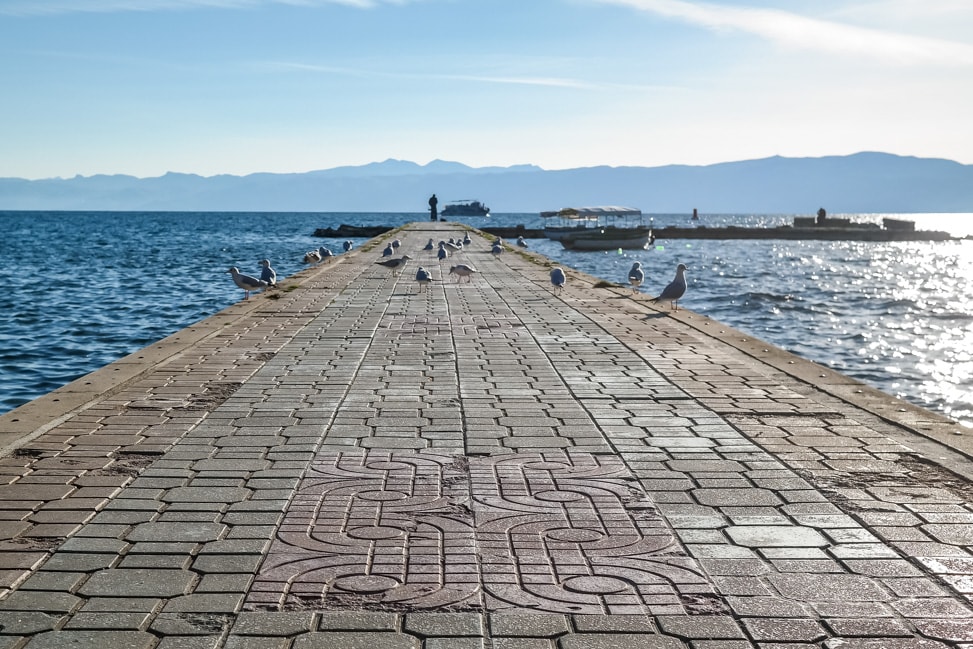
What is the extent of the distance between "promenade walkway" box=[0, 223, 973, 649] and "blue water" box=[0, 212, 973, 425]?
21.6 feet

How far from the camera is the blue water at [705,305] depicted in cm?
1628

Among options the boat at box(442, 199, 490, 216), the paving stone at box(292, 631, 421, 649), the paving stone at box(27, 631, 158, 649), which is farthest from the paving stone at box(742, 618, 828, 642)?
the boat at box(442, 199, 490, 216)

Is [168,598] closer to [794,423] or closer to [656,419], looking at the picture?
[656,419]

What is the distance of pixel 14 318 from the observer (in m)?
22.0

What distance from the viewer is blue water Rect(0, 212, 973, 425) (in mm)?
16281

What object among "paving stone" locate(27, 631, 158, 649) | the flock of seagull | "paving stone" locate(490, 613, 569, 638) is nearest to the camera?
"paving stone" locate(27, 631, 158, 649)

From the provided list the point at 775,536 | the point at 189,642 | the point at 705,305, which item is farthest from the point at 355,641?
the point at 705,305

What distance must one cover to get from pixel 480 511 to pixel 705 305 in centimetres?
2446

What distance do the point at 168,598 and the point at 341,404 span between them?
11.9 feet

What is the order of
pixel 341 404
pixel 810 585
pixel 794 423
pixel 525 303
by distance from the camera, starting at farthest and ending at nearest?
pixel 525 303 < pixel 341 404 < pixel 794 423 < pixel 810 585

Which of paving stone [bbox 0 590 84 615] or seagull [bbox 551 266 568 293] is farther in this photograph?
seagull [bbox 551 266 568 293]

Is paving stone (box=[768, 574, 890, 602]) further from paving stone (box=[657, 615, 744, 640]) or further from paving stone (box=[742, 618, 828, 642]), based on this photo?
paving stone (box=[657, 615, 744, 640])

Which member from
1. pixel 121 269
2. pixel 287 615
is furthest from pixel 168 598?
pixel 121 269

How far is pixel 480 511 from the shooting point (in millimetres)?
4820
